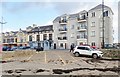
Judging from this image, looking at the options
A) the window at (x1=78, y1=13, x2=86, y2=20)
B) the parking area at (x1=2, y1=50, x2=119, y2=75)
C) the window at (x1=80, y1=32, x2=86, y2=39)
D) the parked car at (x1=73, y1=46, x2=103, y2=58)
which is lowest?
the parking area at (x1=2, y1=50, x2=119, y2=75)

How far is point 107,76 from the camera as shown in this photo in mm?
13430

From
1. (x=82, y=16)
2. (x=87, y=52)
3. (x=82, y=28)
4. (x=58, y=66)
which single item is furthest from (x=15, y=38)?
(x=58, y=66)

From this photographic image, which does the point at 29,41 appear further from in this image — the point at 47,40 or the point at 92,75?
the point at 92,75

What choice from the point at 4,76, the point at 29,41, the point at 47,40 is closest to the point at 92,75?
the point at 4,76

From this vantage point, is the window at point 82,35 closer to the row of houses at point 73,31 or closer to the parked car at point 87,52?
the row of houses at point 73,31

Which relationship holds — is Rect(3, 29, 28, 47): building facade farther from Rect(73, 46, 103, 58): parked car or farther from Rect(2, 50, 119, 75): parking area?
Rect(2, 50, 119, 75): parking area

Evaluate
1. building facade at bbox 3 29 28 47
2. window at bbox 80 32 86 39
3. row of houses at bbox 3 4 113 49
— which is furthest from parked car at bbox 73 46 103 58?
building facade at bbox 3 29 28 47

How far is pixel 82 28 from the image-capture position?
64188 mm

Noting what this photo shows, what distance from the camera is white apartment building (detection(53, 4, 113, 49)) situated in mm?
60125

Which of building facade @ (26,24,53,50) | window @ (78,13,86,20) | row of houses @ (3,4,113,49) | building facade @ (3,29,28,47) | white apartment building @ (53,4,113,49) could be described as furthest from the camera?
building facade @ (3,29,28,47)

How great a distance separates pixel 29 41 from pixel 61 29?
17699mm

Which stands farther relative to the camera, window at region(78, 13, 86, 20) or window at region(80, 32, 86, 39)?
window at region(78, 13, 86, 20)

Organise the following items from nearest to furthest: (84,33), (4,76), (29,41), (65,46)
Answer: (4,76) → (84,33) → (65,46) → (29,41)

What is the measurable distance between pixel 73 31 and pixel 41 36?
15.4 metres
